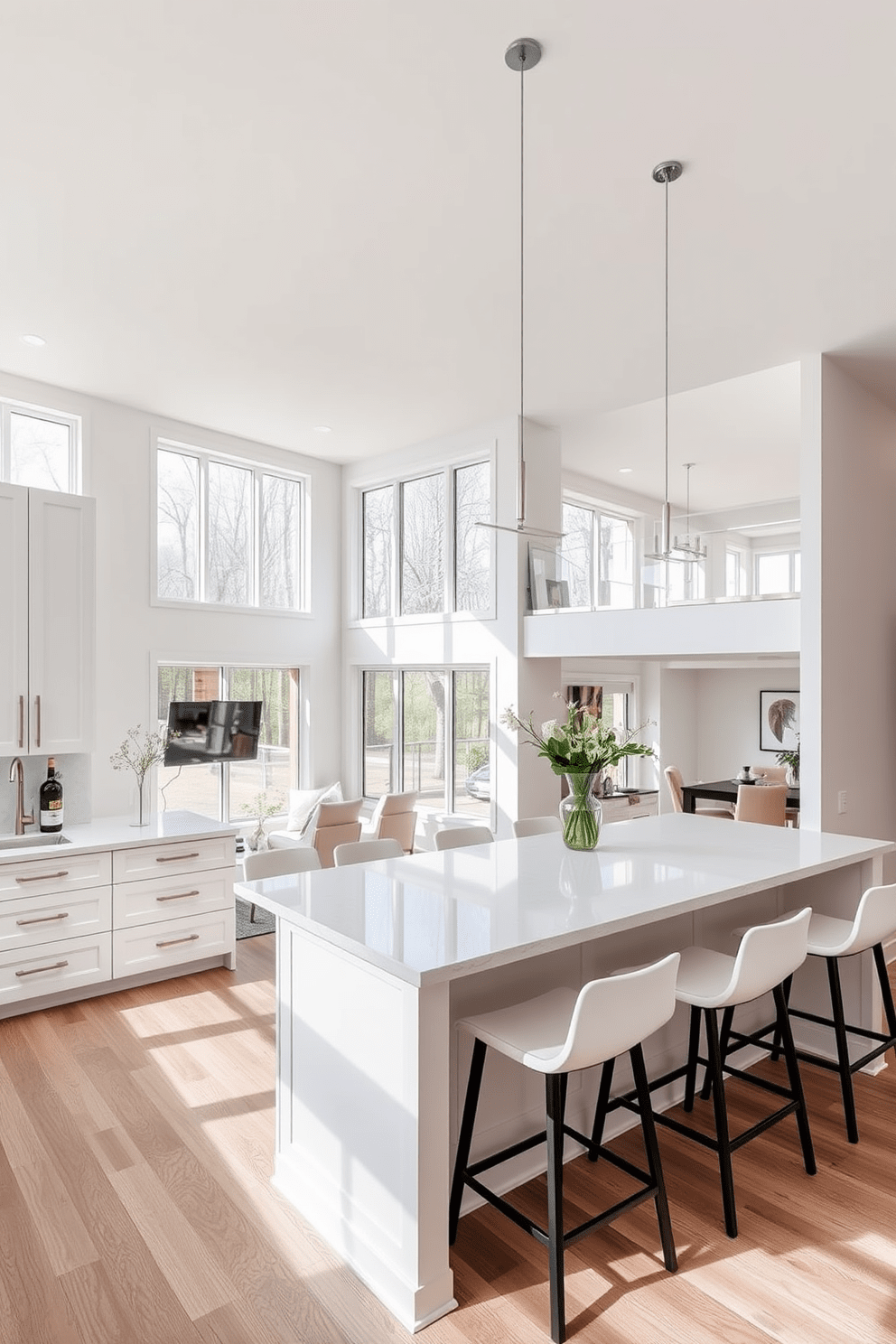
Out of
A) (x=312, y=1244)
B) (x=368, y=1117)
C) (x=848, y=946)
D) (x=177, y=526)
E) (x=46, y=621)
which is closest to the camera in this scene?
(x=368, y=1117)

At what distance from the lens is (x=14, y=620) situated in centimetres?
450

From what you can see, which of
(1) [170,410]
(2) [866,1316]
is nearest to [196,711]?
(1) [170,410]

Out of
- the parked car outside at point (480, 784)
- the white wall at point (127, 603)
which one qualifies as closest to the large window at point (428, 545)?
the white wall at point (127, 603)

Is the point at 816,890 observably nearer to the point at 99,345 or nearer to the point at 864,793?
the point at 864,793

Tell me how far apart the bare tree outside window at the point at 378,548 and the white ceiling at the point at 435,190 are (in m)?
2.05

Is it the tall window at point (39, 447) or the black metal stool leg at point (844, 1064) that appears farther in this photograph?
the tall window at point (39, 447)

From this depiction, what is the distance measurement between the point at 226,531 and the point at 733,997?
5.56 metres

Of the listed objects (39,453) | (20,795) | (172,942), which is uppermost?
(39,453)

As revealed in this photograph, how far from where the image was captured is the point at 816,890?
11.8 feet

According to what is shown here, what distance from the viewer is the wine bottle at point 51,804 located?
15.4ft

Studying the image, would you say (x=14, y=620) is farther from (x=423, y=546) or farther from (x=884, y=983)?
(x=884, y=983)

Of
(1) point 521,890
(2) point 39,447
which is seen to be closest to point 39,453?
(2) point 39,447

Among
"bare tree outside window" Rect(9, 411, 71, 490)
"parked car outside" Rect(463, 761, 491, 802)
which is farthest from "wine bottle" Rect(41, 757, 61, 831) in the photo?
"parked car outside" Rect(463, 761, 491, 802)

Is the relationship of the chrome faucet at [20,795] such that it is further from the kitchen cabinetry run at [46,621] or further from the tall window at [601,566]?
the tall window at [601,566]
